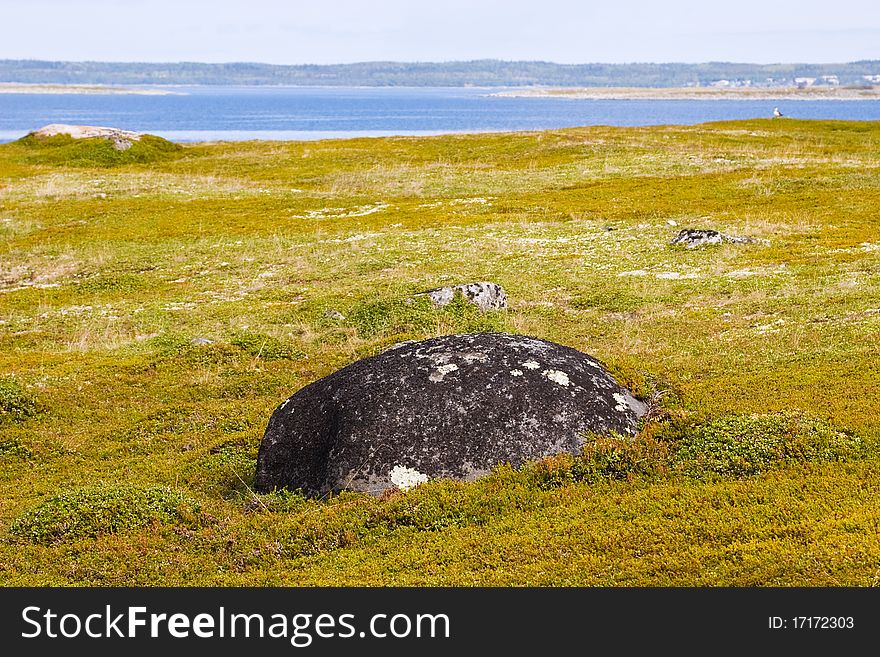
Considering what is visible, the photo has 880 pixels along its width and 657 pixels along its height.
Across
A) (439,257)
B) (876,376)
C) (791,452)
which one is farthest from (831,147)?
(791,452)

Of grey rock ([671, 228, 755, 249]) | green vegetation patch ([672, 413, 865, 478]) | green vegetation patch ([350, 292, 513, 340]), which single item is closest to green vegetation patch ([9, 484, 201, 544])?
green vegetation patch ([672, 413, 865, 478])

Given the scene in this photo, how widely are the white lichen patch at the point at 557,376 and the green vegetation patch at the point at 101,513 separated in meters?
6.40

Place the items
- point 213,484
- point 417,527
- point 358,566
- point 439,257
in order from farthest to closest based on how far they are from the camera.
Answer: point 439,257 → point 213,484 → point 417,527 → point 358,566

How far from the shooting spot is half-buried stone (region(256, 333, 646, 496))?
13508 millimetres

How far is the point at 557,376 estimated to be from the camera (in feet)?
48.2

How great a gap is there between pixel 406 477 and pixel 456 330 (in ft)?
49.9

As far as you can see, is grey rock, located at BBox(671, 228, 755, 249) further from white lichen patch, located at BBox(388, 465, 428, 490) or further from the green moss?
white lichen patch, located at BBox(388, 465, 428, 490)

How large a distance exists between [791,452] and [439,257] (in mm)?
30872

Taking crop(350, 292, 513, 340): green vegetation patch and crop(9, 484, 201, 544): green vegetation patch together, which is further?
crop(350, 292, 513, 340): green vegetation patch

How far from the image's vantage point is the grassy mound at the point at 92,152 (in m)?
90.4

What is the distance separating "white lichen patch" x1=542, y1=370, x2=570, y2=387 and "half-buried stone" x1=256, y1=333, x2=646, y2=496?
0.02 m

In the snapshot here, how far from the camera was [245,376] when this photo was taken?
Answer: 24.0m

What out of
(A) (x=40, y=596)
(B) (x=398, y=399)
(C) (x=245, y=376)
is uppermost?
(B) (x=398, y=399)

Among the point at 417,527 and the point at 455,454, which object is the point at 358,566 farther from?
the point at 455,454
